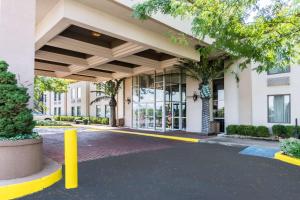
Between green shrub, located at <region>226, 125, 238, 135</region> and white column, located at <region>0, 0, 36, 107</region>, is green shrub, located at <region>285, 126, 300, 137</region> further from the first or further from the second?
white column, located at <region>0, 0, 36, 107</region>

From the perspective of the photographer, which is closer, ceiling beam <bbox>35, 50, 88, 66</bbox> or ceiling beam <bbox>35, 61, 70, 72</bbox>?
ceiling beam <bbox>35, 50, 88, 66</bbox>

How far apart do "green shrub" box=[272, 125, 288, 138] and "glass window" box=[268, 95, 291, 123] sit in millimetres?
709

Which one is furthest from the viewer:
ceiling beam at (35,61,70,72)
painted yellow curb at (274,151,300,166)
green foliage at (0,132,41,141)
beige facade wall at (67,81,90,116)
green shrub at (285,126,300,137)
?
beige facade wall at (67,81,90,116)

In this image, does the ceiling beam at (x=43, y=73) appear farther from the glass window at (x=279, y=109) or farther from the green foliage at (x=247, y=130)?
the glass window at (x=279, y=109)

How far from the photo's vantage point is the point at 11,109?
5.76 m

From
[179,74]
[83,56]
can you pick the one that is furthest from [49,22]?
[179,74]

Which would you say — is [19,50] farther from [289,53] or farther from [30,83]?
[289,53]

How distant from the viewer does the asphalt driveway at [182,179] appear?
4973mm

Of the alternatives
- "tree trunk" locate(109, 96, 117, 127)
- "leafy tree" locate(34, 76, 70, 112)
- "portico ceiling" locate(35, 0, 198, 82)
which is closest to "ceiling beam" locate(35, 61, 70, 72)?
"portico ceiling" locate(35, 0, 198, 82)

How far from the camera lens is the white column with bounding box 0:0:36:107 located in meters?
6.70

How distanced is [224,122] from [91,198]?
13.6m

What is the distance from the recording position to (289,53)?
22.7ft

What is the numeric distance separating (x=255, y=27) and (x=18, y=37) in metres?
6.82

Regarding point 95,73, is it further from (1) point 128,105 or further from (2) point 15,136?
(2) point 15,136
